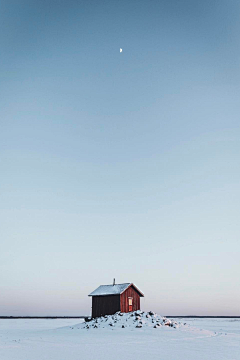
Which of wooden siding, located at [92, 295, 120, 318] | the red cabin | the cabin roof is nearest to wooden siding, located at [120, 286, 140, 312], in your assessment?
the red cabin

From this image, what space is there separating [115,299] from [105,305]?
2.34m

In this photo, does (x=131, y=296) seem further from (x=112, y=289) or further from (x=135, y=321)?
(x=135, y=321)

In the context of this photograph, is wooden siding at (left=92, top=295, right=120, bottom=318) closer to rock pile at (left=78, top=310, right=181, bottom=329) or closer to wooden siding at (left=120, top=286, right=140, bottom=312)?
wooden siding at (left=120, top=286, right=140, bottom=312)

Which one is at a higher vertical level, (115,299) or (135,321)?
(115,299)

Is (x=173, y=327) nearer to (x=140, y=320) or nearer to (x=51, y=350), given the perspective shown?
(x=140, y=320)

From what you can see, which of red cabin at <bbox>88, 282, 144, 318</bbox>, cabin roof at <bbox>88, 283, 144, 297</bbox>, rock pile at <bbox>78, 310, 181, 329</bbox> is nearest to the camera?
rock pile at <bbox>78, 310, 181, 329</bbox>

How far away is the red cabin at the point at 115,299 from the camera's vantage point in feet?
165

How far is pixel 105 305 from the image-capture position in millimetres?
51719

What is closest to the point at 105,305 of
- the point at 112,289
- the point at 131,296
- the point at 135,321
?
the point at 112,289

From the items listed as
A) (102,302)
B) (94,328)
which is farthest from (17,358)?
(102,302)

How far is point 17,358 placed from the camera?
65.6ft

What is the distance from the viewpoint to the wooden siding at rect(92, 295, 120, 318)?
165ft

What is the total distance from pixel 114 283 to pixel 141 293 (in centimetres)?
486

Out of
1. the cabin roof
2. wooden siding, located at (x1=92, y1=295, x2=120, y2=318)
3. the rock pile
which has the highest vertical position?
the cabin roof
